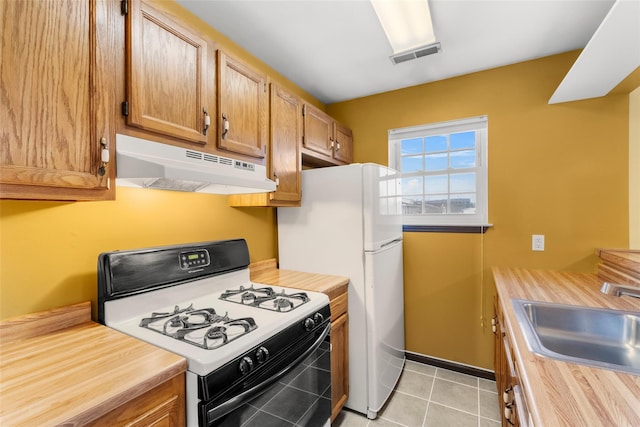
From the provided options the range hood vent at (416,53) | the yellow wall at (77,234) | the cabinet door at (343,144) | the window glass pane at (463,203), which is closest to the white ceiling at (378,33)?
the range hood vent at (416,53)

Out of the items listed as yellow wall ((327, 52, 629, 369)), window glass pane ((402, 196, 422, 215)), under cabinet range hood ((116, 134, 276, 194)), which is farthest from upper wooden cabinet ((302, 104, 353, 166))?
under cabinet range hood ((116, 134, 276, 194))

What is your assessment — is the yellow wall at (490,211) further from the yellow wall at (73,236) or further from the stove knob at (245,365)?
the stove knob at (245,365)

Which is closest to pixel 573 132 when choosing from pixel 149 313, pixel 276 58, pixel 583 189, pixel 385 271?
pixel 583 189

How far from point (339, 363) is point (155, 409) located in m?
1.21

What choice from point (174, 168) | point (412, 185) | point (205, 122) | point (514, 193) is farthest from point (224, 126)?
point (514, 193)

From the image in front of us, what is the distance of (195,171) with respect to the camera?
115 centimetres

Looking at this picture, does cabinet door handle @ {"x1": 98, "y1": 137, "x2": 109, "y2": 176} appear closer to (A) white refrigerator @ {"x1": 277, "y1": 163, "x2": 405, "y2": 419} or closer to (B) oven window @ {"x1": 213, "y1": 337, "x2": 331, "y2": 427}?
(B) oven window @ {"x1": 213, "y1": 337, "x2": 331, "y2": 427}

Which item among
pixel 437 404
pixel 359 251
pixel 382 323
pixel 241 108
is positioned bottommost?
pixel 437 404

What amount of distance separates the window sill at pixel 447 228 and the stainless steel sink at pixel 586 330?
0.98 metres

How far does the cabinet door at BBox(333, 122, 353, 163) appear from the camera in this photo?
8.38ft

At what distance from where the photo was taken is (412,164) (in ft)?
8.66

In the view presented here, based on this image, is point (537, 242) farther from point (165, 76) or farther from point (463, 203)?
point (165, 76)

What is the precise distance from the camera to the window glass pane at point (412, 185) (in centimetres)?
260

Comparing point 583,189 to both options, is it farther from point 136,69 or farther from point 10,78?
point 10,78
